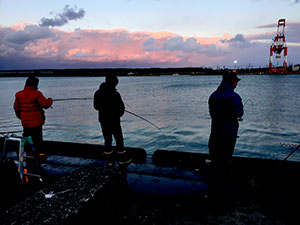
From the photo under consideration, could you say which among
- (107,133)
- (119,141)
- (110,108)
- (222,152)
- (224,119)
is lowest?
(119,141)

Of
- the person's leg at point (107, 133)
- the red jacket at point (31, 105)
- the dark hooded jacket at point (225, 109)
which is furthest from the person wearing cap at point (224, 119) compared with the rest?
the red jacket at point (31, 105)

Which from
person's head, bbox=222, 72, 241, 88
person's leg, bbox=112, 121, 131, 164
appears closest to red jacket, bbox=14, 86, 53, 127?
person's leg, bbox=112, 121, 131, 164

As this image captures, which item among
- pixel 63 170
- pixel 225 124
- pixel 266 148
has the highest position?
pixel 225 124

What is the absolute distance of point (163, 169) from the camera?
467 centimetres

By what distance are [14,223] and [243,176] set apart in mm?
3801

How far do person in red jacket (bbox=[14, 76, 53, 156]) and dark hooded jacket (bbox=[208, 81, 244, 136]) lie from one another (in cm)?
355

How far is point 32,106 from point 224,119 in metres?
4.07

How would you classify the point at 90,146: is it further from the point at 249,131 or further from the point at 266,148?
the point at 249,131

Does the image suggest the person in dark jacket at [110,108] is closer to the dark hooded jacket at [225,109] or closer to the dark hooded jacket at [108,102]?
the dark hooded jacket at [108,102]

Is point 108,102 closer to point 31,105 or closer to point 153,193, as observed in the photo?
point 31,105

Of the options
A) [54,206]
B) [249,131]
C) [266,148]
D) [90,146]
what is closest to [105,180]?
[54,206]

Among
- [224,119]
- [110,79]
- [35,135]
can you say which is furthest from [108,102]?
[224,119]

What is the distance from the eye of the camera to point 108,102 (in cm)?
462

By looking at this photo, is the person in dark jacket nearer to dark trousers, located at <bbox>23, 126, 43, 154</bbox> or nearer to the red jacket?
the red jacket
